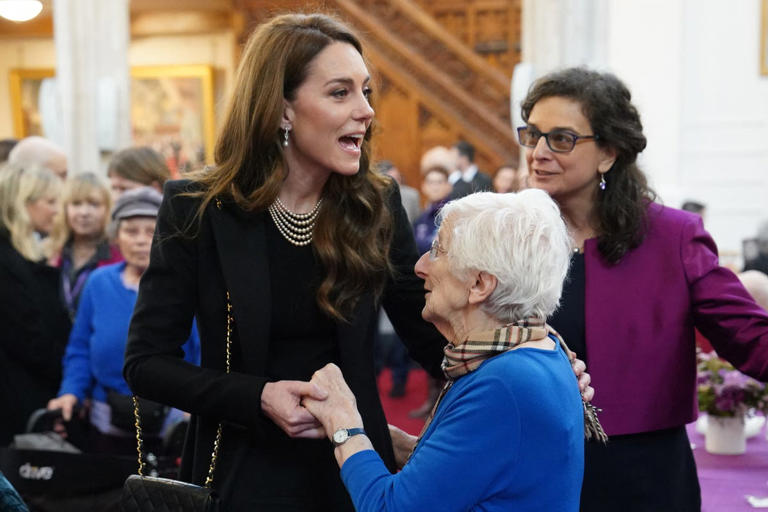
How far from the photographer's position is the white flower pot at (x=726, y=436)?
368 cm

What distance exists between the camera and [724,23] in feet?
30.1

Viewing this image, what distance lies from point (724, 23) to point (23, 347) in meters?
7.50

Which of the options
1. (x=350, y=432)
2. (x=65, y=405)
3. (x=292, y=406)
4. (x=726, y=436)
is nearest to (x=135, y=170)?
(x=65, y=405)

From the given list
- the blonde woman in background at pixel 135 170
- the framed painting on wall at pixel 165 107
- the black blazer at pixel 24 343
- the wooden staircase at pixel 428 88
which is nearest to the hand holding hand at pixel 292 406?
the black blazer at pixel 24 343

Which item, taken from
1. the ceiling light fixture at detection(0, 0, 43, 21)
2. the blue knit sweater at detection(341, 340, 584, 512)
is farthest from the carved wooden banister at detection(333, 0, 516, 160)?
the blue knit sweater at detection(341, 340, 584, 512)

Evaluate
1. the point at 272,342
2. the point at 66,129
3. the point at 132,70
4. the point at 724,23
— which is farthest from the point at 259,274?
the point at 132,70

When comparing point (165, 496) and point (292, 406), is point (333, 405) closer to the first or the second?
point (292, 406)

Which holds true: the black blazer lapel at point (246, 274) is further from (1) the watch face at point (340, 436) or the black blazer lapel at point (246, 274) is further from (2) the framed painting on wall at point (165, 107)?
(2) the framed painting on wall at point (165, 107)

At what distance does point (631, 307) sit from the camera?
2.42 m

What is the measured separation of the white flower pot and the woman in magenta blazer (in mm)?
1289

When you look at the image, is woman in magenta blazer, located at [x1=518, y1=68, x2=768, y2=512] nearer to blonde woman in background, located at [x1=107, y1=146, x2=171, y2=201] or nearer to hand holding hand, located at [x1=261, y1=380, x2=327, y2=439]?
hand holding hand, located at [x1=261, y1=380, x2=327, y2=439]

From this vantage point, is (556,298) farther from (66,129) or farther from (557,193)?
(66,129)

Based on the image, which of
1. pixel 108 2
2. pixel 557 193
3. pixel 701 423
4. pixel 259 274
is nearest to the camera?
pixel 259 274

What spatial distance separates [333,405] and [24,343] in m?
2.82
